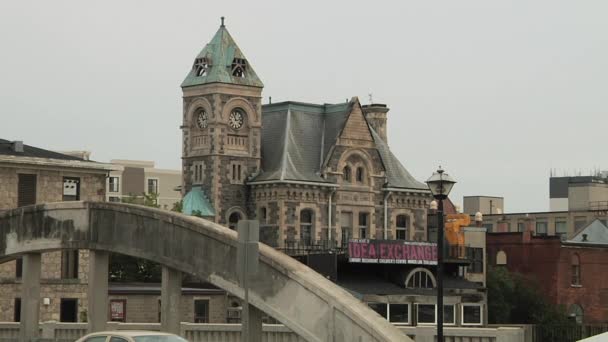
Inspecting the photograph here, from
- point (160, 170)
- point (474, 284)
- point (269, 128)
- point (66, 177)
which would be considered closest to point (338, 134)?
point (269, 128)

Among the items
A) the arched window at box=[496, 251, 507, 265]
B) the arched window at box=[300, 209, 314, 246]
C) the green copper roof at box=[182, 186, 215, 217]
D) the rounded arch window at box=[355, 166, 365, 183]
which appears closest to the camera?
the green copper roof at box=[182, 186, 215, 217]

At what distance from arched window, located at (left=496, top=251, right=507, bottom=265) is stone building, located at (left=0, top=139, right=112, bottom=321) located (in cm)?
3774

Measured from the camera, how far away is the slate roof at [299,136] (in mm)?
108250

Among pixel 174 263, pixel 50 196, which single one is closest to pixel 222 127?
pixel 50 196

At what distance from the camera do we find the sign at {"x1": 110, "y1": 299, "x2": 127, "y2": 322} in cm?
7962

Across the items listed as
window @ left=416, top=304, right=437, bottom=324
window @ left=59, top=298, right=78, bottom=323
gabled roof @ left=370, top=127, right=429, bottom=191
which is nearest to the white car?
window @ left=59, top=298, right=78, bottom=323

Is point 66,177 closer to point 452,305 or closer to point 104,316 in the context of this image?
point 452,305

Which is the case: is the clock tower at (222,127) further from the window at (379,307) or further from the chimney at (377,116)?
the window at (379,307)

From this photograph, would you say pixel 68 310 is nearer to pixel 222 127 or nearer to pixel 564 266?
pixel 222 127

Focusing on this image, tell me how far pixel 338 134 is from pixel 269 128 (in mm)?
5621

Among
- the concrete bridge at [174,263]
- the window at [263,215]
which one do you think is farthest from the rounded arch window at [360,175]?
the concrete bridge at [174,263]

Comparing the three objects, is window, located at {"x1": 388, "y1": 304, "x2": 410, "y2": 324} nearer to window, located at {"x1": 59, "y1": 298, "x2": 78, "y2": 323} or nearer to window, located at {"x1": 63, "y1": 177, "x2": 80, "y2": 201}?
window, located at {"x1": 59, "y1": 298, "x2": 78, "y2": 323}

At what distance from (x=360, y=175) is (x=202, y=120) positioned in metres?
13.4

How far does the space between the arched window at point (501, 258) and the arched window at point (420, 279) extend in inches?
645
